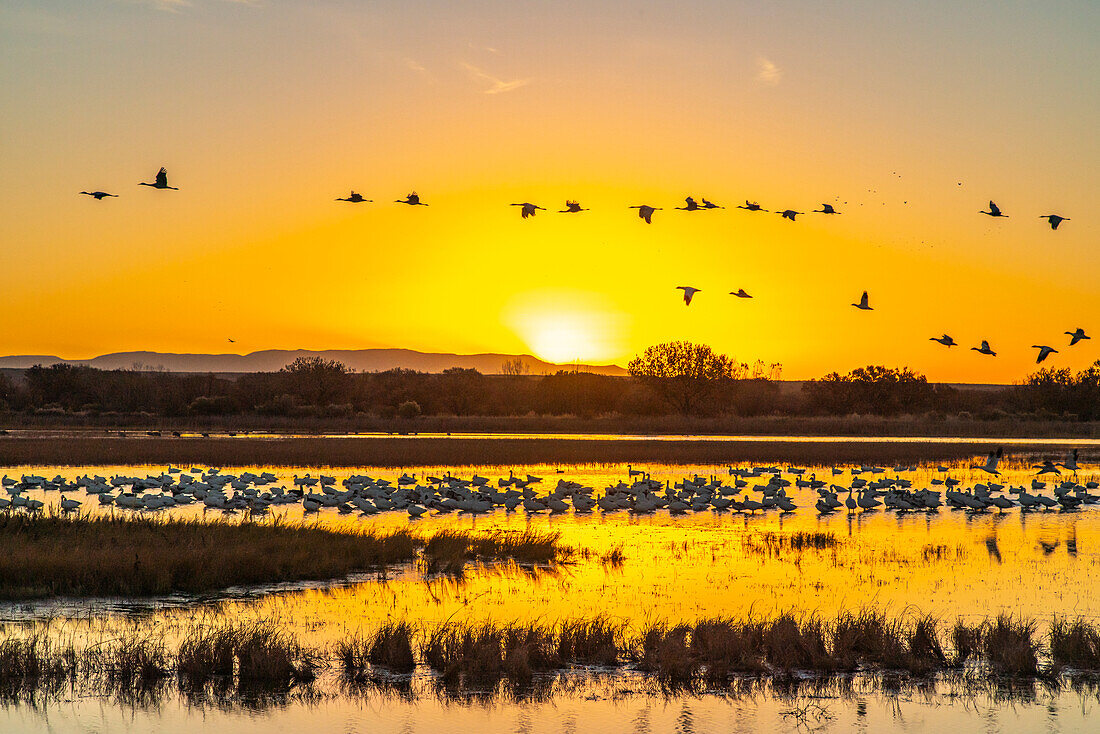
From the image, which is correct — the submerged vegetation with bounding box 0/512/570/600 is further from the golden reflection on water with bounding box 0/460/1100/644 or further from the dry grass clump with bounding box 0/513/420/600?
the golden reflection on water with bounding box 0/460/1100/644

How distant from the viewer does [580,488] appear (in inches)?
1072

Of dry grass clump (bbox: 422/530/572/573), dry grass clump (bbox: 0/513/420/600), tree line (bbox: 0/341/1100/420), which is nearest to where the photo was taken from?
dry grass clump (bbox: 0/513/420/600)

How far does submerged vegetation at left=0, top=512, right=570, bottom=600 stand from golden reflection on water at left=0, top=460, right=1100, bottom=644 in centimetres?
87

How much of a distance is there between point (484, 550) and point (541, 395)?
270ft

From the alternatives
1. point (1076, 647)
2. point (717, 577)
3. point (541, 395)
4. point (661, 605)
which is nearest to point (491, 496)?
point (717, 577)

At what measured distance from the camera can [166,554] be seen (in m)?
16.6

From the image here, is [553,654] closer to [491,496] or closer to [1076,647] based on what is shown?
[1076,647]

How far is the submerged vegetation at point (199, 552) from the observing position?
15508 millimetres

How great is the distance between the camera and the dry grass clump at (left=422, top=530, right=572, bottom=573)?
18156mm

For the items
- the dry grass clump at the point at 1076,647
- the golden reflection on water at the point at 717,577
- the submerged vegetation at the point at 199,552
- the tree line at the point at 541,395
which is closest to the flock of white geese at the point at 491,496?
the golden reflection on water at the point at 717,577

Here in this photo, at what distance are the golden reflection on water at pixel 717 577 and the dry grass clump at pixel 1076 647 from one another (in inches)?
77.2

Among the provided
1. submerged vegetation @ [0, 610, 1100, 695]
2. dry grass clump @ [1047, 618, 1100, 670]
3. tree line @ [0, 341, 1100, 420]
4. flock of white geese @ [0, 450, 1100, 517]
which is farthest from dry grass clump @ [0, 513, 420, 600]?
tree line @ [0, 341, 1100, 420]

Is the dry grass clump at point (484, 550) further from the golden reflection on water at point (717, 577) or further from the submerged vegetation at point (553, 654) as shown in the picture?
the submerged vegetation at point (553, 654)

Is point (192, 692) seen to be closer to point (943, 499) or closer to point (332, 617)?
point (332, 617)
